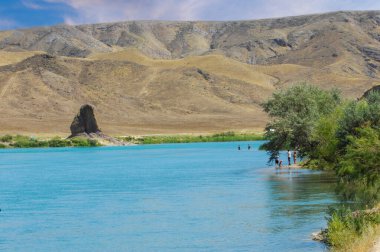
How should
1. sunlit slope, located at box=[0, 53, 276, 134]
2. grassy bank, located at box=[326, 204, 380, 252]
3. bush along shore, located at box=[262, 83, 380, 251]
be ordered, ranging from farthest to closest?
sunlit slope, located at box=[0, 53, 276, 134] < bush along shore, located at box=[262, 83, 380, 251] < grassy bank, located at box=[326, 204, 380, 252]

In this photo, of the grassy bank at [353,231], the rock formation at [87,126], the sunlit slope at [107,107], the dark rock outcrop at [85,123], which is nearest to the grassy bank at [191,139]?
the rock formation at [87,126]

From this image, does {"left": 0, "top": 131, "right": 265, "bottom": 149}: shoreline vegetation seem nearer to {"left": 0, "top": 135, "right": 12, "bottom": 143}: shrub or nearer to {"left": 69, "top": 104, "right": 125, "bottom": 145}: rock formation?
{"left": 0, "top": 135, "right": 12, "bottom": 143}: shrub

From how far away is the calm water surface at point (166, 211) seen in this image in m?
24.6

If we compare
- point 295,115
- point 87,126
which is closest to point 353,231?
point 295,115

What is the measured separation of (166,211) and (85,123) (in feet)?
305

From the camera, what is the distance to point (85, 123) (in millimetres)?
123875

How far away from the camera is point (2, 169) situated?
6656cm

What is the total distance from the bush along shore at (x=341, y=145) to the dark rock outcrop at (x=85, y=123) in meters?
63.4

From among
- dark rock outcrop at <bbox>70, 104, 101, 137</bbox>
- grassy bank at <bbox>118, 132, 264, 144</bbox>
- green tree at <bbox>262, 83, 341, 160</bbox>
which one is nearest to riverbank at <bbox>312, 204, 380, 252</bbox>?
green tree at <bbox>262, 83, 341, 160</bbox>

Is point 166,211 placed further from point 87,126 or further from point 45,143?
point 45,143

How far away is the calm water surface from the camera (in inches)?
970

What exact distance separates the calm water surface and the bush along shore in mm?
1186

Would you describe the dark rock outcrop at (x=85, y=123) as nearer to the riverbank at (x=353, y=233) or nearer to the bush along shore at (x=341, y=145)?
the bush along shore at (x=341, y=145)

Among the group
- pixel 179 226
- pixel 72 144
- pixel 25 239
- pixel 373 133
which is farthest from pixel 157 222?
pixel 72 144
